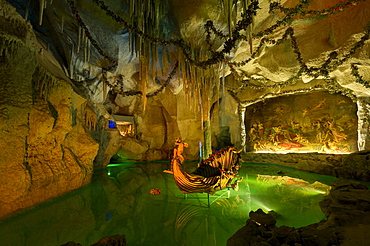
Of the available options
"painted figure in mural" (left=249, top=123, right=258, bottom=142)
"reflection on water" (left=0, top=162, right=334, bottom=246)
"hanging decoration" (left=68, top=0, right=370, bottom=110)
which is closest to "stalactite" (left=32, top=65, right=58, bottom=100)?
"hanging decoration" (left=68, top=0, right=370, bottom=110)

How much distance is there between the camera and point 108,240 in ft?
6.14

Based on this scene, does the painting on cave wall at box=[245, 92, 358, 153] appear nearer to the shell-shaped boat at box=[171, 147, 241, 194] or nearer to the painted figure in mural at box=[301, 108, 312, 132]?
the painted figure in mural at box=[301, 108, 312, 132]

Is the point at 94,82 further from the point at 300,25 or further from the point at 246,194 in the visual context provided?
the point at 300,25

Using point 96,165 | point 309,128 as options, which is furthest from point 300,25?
point 96,165

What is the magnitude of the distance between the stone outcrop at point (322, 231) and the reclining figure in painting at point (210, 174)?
1507mm

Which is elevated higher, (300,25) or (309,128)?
(300,25)

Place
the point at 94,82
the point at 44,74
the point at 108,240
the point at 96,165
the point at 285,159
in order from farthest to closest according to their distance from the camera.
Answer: the point at 285,159, the point at 96,165, the point at 94,82, the point at 44,74, the point at 108,240

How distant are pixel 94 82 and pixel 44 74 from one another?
12.0 ft

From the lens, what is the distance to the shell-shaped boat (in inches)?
159

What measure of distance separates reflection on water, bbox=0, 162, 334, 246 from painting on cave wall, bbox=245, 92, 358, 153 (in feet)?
20.9

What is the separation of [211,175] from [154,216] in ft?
6.13

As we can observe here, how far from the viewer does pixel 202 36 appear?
22.3 feet

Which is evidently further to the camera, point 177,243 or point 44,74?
point 44,74

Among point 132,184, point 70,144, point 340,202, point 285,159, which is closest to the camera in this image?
point 340,202
